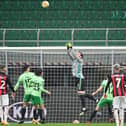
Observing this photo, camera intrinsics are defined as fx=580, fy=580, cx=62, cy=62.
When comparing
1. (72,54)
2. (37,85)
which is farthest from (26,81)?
(72,54)

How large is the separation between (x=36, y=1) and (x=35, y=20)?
3.12ft

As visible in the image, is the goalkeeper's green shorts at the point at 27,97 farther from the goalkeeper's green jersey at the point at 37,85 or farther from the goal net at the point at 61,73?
the goal net at the point at 61,73

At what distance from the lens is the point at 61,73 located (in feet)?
57.2

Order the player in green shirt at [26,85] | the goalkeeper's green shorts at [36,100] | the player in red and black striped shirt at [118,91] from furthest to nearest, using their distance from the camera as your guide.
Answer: the player in green shirt at [26,85]
the goalkeeper's green shorts at [36,100]
the player in red and black striped shirt at [118,91]

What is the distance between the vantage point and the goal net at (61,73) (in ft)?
56.6

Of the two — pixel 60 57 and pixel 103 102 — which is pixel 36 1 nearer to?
pixel 60 57

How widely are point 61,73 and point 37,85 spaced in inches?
53.6

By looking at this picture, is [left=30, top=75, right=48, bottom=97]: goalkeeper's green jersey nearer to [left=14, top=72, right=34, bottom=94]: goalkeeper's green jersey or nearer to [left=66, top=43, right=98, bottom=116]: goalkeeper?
[left=14, top=72, right=34, bottom=94]: goalkeeper's green jersey

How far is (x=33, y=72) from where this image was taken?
55.7ft

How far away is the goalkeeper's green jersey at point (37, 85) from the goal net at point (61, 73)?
1.01 meters

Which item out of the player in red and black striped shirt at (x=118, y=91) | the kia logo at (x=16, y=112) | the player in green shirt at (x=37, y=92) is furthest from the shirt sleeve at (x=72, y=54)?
the player in red and black striped shirt at (x=118, y=91)

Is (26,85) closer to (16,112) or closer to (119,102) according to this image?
(16,112)

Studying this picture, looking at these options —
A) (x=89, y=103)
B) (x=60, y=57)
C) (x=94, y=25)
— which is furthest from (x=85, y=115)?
(x=94, y=25)

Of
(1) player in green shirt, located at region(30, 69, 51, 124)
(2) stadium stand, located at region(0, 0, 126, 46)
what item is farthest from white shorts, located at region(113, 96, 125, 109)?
(2) stadium stand, located at region(0, 0, 126, 46)
